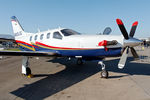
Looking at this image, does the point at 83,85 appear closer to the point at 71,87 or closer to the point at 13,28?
the point at 71,87

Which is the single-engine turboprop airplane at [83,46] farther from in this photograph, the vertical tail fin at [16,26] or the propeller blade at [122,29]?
the vertical tail fin at [16,26]

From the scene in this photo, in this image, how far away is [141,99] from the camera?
390 cm

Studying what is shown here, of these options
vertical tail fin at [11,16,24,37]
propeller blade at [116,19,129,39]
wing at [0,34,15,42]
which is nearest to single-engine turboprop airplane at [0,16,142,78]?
propeller blade at [116,19,129,39]

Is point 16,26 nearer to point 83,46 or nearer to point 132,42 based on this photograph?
point 83,46

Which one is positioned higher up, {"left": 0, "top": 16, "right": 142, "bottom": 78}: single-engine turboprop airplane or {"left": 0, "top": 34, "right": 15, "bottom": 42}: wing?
{"left": 0, "top": 34, "right": 15, "bottom": 42}: wing

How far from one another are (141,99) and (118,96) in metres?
0.77

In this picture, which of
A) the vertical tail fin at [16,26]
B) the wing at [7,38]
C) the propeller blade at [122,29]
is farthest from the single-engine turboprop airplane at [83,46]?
the vertical tail fin at [16,26]

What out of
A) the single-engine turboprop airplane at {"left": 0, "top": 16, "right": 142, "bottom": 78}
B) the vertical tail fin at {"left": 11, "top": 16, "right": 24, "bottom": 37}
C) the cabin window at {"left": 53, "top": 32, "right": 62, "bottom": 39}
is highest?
the vertical tail fin at {"left": 11, "top": 16, "right": 24, "bottom": 37}

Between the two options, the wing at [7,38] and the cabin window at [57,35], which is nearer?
the cabin window at [57,35]

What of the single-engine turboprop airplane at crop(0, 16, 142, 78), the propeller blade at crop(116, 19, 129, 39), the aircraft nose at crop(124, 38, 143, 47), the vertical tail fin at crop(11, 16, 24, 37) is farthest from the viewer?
the vertical tail fin at crop(11, 16, 24, 37)

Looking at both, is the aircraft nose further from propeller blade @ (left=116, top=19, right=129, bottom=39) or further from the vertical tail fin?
the vertical tail fin

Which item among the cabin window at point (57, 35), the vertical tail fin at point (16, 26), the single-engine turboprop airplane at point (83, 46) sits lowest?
the single-engine turboprop airplane at point (83, 46)

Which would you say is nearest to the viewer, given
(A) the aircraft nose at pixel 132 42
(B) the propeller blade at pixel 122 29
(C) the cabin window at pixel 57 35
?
(A) the aircraft nose at pixel 132 42

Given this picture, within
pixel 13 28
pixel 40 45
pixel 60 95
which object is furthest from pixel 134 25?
pixel 13 28
